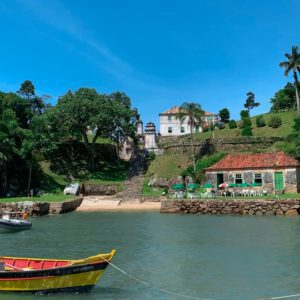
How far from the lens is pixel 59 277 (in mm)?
15172

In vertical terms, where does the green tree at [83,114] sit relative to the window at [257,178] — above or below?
above

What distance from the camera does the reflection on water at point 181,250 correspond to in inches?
632

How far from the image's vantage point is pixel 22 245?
26062 mm

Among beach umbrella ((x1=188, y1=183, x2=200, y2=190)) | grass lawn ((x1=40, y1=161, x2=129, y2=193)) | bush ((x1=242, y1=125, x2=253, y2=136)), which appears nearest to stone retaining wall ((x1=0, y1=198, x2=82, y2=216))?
grass lawn ((x1=40, y1=161, x2=129, y2=193))

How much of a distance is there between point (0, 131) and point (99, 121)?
15175mm

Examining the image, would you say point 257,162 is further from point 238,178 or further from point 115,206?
point 115,206

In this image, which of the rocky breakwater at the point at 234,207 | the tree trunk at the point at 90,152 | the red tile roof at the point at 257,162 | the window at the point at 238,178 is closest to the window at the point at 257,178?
the red tile roof at the point at 257,162

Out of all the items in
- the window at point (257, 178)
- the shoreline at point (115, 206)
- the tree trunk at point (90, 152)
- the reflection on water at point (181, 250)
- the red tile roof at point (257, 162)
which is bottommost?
the reflection on water at point (181, 250)

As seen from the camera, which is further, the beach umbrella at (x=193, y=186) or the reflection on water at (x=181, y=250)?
the beach umbrella at (x=193, y=186)

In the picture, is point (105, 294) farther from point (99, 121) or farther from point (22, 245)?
point (99, 121)

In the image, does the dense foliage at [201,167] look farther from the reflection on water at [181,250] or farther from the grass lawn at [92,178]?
the reflection on water at [181,250]

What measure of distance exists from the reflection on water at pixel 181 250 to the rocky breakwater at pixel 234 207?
2.48 m

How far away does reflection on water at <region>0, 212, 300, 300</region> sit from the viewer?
→ 16.0 metres

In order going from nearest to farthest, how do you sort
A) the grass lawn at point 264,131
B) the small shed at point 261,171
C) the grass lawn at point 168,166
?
the small shed at point 261,171
the grass lawn at point 168,166
the grass lawn at point 264,131
